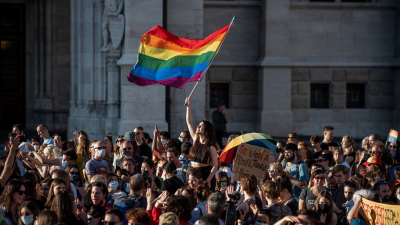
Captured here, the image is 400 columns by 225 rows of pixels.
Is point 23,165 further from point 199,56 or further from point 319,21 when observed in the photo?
point 319,21

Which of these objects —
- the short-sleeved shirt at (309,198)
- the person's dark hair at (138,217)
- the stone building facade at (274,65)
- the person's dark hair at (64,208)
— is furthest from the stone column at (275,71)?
the person's dark hair at (138,217)

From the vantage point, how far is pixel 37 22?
17953mm

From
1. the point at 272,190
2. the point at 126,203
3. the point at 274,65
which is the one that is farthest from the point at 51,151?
the point at 274,65

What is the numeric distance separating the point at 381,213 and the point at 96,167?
3.92 m

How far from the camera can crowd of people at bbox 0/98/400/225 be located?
4.95 meters

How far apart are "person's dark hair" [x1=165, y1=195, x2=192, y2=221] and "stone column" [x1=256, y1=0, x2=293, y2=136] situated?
11.6 metres

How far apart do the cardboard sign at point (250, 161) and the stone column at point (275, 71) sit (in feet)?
31.7

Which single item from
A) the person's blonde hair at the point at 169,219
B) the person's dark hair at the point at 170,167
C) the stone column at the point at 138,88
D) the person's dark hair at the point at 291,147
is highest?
the stone column at the point at 138,88

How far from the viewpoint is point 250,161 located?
6.82m

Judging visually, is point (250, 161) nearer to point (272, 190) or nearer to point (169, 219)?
point (272, 190)

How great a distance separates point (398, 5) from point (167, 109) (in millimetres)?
8473

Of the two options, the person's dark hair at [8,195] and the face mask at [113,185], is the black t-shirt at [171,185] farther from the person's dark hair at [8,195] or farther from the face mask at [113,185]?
the person's dark hair at [8,195]

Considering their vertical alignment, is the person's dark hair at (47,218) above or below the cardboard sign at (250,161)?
below

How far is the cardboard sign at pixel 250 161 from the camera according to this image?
678 centimetres
